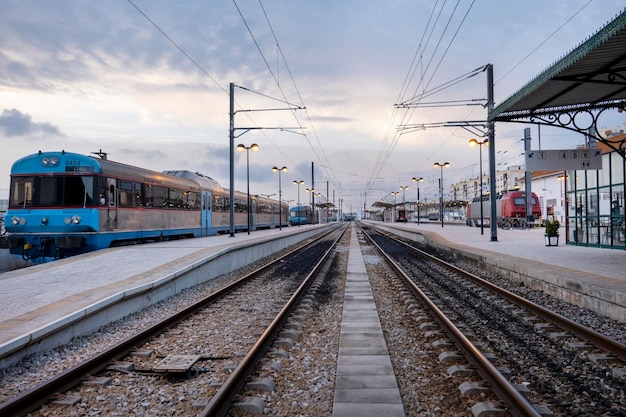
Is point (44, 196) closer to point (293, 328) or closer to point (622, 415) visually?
point (293, 328)

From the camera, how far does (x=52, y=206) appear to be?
46.5 feet

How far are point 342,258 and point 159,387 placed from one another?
14.4 meters

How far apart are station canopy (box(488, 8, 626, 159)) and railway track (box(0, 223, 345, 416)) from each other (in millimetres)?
6819

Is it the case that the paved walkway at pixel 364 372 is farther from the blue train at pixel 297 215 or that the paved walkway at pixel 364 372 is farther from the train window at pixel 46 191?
the blue train at pixel 297 215

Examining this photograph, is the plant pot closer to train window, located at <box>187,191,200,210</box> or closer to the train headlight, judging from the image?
train window, located at <box>187,191,200,210</box>

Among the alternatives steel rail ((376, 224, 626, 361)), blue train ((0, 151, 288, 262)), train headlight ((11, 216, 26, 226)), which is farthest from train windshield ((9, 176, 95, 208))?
steel rail ((376, 224, 626, 361))

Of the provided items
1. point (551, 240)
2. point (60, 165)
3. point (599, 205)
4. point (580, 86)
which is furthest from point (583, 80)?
point (60, 165)

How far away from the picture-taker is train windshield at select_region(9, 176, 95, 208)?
46.5 feet

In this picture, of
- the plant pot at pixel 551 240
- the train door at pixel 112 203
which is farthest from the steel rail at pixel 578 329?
the train door at pixel 112 203

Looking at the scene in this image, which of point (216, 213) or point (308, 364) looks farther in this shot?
point (216, 213)

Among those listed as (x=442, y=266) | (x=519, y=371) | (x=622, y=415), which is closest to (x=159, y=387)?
(x=519, y=371)

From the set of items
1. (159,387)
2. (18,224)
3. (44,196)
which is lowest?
(159,387)

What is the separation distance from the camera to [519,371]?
15.8 feet

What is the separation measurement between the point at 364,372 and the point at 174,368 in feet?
6.82
